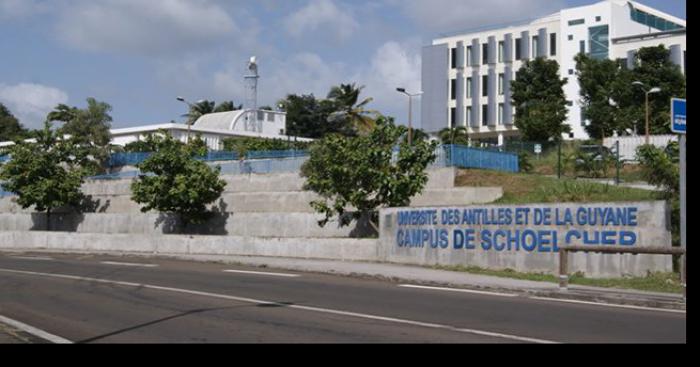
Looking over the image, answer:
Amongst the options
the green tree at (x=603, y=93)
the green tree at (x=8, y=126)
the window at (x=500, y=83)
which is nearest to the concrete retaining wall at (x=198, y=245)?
the green tree at (x=603, y=93)

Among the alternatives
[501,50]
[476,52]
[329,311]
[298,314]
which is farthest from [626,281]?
[476,52]

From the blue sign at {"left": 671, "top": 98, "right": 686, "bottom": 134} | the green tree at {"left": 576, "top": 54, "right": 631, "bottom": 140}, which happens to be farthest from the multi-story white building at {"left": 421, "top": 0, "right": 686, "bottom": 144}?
the blue sign at {"left": 671, "top": 98, "right": 686, "bottom": 134}

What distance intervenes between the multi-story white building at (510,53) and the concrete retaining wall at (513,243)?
→ 4750 cm

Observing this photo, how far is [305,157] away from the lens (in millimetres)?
39156

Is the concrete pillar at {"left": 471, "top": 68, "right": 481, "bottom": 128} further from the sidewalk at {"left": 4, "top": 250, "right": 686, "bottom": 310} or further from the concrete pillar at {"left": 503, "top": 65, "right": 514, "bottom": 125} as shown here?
the sidewalk at {"left": 4, "top": 250, "right": 686, "bottom": 310}

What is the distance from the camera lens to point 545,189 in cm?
2934

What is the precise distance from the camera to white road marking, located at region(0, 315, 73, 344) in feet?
34.4

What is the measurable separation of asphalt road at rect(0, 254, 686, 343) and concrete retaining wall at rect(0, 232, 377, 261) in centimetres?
748

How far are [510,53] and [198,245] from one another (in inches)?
2101

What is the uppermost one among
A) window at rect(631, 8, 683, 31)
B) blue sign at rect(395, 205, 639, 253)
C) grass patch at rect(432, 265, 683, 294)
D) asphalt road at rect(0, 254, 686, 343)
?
window at rect(631, 8, 683, 31)

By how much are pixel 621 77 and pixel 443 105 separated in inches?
1289

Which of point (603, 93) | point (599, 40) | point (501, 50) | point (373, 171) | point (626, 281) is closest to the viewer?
point (626, 281)

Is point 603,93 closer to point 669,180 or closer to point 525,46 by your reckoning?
point 525,46

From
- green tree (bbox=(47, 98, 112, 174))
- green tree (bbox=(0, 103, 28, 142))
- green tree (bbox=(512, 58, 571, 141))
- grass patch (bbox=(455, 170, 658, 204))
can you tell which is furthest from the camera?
green tree (bbox=(0, 103, 28, 142))
